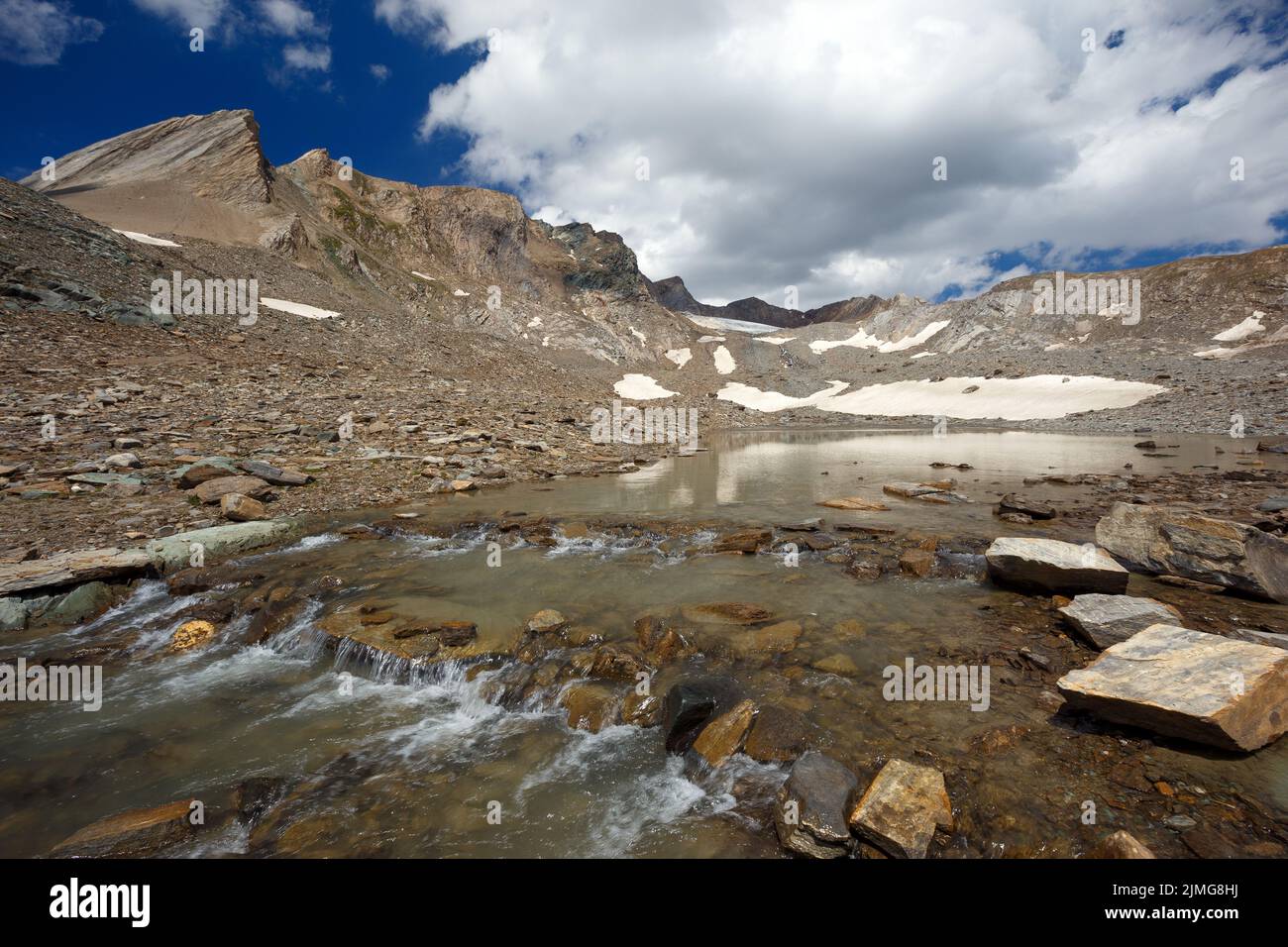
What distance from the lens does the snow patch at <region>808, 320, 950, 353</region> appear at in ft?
244

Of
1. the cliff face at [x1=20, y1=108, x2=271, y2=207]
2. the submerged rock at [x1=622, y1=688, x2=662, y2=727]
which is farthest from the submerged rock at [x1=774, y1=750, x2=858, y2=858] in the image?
the cliff face at [x1=20, y1=108, x2=271, y2=207]

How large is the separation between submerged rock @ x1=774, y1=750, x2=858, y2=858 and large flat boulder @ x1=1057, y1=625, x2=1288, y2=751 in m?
2.15

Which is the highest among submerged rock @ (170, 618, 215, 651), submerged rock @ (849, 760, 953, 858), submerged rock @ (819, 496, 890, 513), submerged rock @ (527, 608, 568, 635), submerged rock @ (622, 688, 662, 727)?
submerged rock @ (819, 496, 890, 513)

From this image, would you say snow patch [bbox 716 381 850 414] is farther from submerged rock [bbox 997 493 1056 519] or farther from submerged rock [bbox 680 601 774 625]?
submerged rock [bbox 680 601 774 625]

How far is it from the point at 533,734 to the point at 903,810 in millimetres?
3231

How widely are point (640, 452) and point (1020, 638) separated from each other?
20003 mm

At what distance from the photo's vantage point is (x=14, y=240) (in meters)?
22.3

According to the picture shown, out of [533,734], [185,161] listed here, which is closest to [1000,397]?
[533,734]

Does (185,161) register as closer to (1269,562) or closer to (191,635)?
(191,635)

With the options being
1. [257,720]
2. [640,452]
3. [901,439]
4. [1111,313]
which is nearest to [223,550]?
[257,720]

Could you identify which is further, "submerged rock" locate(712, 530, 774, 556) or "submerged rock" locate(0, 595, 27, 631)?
"submerged rock" locate(712, 530, 774, 556)

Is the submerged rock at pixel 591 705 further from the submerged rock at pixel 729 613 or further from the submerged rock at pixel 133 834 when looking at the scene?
the submerged rock at pixel 133 834
